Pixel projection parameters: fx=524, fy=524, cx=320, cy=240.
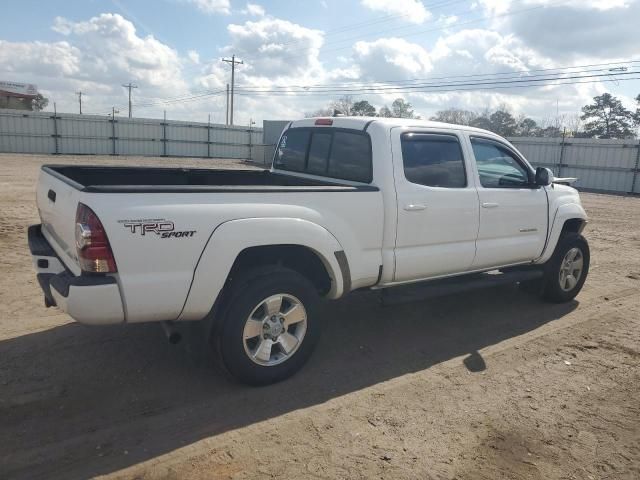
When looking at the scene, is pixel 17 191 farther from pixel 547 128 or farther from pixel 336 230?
pixel 547 128

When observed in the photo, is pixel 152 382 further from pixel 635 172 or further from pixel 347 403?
pixel 635 172

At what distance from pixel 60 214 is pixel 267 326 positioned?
1633 millimetres

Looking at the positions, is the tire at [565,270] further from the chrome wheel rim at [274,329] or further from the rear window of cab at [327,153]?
the chrome wheel rim at [274,329]

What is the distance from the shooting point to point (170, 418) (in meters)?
3.45

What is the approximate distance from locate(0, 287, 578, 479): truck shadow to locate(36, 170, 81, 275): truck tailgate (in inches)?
36.9

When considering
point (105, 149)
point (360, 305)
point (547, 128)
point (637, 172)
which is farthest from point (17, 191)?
point (547, 128)

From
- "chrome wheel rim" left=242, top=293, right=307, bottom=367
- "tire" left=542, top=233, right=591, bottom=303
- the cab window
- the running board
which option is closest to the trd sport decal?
"chrome wheel rim" left=242, top=293, right=307, bottom=367

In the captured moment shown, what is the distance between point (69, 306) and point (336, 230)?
189 cm

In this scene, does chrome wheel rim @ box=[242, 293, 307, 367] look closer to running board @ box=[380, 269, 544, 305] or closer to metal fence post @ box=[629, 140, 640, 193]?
running board @ box=[380, 269, 544, 305]

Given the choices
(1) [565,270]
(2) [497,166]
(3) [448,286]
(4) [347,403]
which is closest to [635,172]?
(1) [565,270]

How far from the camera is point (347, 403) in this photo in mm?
3744

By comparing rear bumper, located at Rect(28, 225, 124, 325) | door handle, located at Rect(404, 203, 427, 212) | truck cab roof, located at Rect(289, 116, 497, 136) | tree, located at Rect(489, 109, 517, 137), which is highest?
tree, located at Rect(489, 109, 517, 137)

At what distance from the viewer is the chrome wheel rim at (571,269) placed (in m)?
6.15

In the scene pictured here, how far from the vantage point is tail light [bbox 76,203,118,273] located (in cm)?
304
